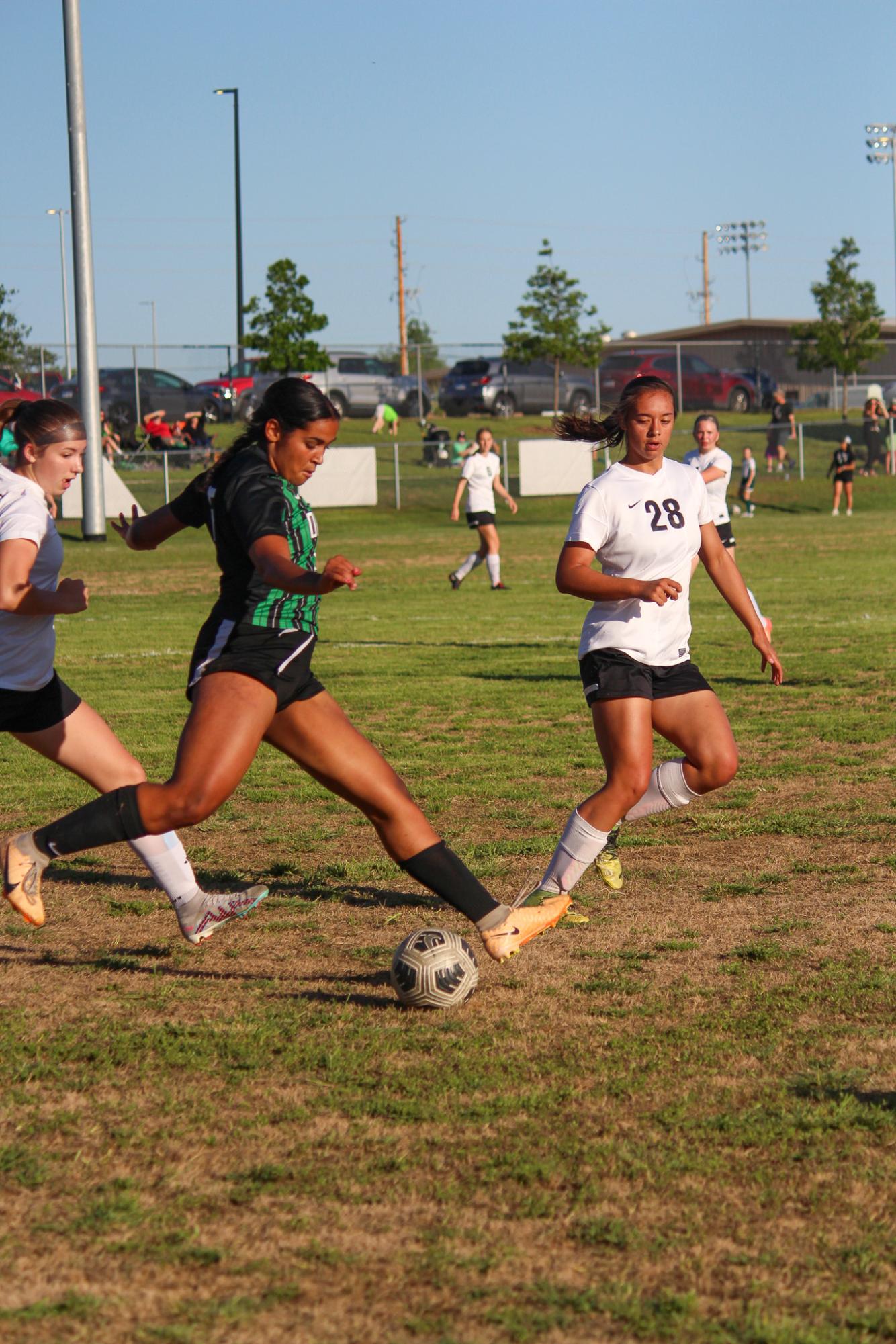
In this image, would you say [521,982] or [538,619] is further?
[538,619]

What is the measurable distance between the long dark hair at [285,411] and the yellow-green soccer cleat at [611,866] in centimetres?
225

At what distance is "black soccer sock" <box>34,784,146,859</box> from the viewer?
16.5 feet

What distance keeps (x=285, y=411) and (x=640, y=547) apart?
149 cm

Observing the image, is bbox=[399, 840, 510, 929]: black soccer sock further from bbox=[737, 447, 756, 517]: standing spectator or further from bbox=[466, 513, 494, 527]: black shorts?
bbox=[737, 447, 756, 517]: standing spectator

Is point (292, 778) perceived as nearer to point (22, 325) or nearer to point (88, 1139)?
point (88, 1139)

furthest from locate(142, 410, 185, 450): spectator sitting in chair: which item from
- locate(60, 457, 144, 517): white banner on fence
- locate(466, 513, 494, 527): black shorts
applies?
locate(466, 513, 494, 527): black shorts

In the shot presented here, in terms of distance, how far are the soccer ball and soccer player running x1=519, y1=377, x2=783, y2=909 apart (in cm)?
59

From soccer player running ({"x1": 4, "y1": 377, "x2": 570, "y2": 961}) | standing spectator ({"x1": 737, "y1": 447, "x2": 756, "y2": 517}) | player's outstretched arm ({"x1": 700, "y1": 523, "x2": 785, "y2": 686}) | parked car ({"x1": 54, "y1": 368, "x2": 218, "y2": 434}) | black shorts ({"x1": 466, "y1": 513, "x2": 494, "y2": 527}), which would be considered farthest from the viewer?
parked car ({"x1": 54, "y1": 368, "x2": 218, "y2": 434})

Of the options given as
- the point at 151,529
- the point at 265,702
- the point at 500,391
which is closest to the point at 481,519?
the point at 151,529

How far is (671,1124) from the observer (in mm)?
3914

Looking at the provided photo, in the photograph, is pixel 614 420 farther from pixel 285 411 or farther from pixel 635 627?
pixel 285 411

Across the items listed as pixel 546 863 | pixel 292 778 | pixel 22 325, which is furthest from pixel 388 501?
pixel 546 863

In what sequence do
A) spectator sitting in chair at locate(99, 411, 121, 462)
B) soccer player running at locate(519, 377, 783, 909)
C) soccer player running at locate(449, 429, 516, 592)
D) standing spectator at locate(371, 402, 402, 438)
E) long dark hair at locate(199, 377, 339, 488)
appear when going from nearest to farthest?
long dark hair at locate(199, 377, 339, 488)
soccer player running at locate(519, 377, 783, 909)
soccer player running at locate(449, 429, 516, 592)
spectator sitting in chair at locate(99, 411, 121, 462)
standing spectator at locate(371, 402, 402, 438)

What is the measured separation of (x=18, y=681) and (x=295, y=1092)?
2.04 meters
